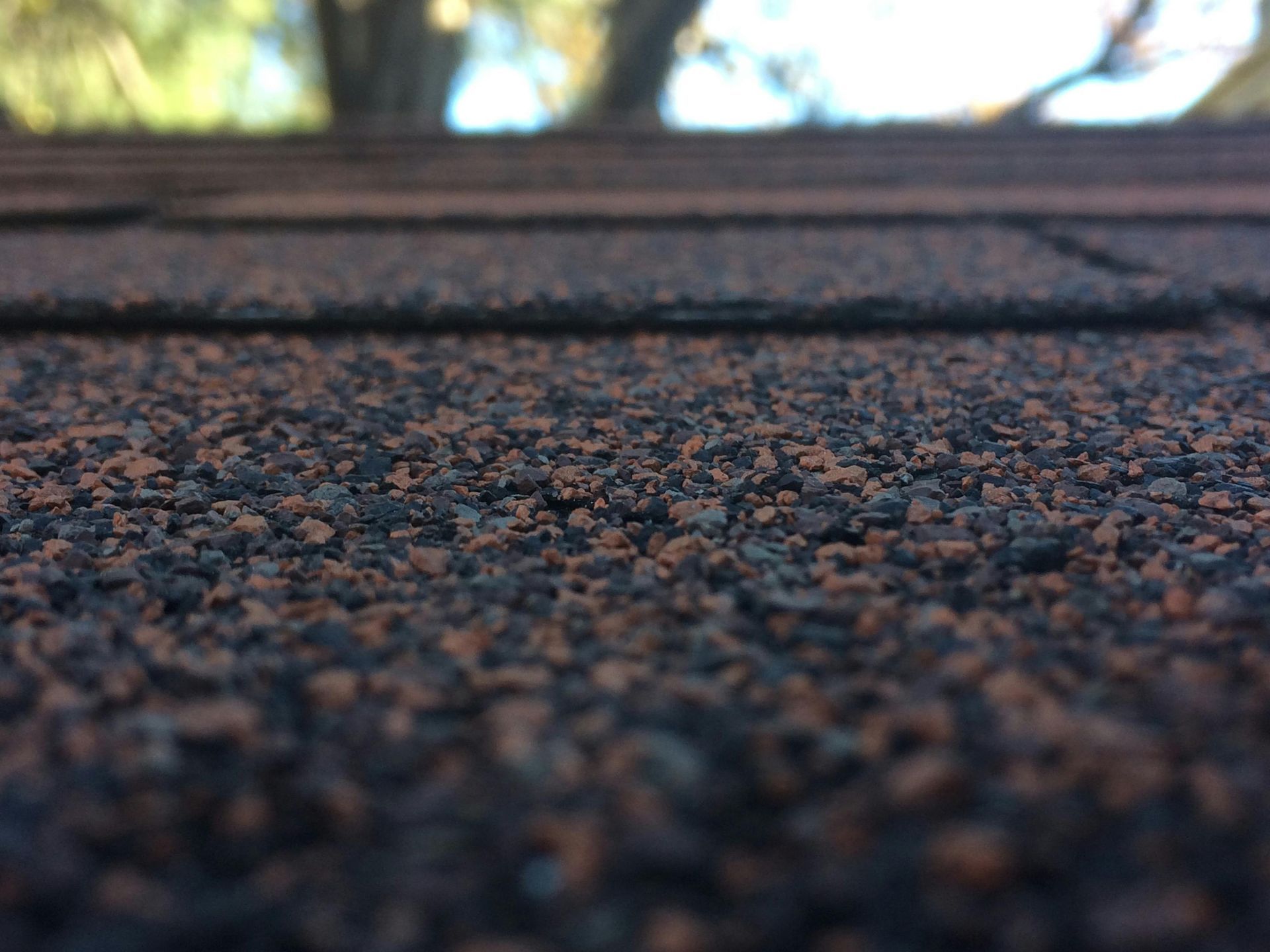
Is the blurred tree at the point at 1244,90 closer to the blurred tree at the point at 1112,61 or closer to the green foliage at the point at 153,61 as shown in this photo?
the blurred tree at the point at 1112,61

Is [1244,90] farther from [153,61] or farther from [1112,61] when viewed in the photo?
[153,61]

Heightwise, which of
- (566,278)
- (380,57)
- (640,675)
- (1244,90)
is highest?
(380,57)

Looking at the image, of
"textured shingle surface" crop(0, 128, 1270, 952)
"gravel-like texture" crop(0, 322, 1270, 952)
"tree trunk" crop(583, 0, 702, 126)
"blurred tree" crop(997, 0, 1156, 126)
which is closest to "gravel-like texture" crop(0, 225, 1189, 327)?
"textured shingle surface" crop(0, 128, 1270, 952)

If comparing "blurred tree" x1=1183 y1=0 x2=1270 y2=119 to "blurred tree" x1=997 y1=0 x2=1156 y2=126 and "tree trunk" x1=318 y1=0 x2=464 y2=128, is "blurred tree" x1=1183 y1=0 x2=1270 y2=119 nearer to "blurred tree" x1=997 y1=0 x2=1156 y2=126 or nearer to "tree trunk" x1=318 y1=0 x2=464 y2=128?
"blurred tree" x1=997 y1=0 x2=1156 y2=126

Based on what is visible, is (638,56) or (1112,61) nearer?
(638,56)

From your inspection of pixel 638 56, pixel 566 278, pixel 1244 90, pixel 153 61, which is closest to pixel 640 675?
pixel 566 278

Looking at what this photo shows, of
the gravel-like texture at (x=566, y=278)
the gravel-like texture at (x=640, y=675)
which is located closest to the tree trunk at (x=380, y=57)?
the gravel-like texture at (x=566, y=278)
